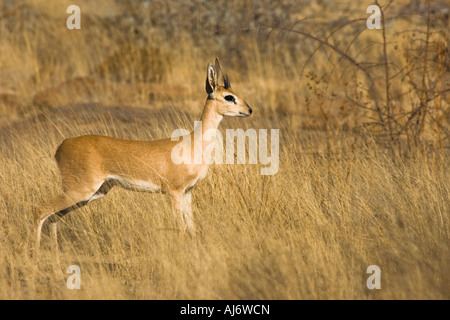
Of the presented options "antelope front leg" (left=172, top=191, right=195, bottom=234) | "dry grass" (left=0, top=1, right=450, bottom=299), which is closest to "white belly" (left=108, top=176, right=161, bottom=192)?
"antelope front leg" (left=172, top=191, right=195, bottom=234)

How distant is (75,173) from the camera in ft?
20.6

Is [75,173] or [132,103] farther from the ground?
[132,103]

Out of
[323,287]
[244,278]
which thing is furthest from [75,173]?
[323,287]

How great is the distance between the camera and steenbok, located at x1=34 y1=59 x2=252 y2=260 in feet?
20.6

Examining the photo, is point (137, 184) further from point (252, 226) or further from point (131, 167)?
point (252, 226)

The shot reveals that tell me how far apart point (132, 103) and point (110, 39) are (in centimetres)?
431

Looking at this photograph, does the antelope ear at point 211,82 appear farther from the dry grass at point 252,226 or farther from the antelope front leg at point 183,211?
the dry grass at point 252,226

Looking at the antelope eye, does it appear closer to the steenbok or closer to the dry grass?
the steenbok

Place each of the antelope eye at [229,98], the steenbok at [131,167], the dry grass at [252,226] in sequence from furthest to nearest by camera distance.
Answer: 1. the antelope eye at [229,98]
2. the steenbok at [131,167]
3. the dry grass at [252,226]

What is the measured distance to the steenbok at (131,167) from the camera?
628 centimetres

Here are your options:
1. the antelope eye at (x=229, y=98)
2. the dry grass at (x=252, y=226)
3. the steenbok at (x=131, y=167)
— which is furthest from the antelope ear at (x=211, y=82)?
the dry grass at (x=252, y=226)

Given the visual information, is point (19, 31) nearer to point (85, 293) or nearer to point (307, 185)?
point (307, 185)

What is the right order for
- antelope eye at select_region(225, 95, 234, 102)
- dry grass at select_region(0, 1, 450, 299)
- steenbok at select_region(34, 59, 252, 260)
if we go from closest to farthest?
dry grass at select_region(0, 1, 450, 299), steenbok at select_region(34, 59, 252, 260), antelope eye at select_region(225, 95, 234, 102)

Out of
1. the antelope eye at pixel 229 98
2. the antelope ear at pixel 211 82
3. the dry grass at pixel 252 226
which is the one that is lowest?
the dry grass at pixel 252 226
